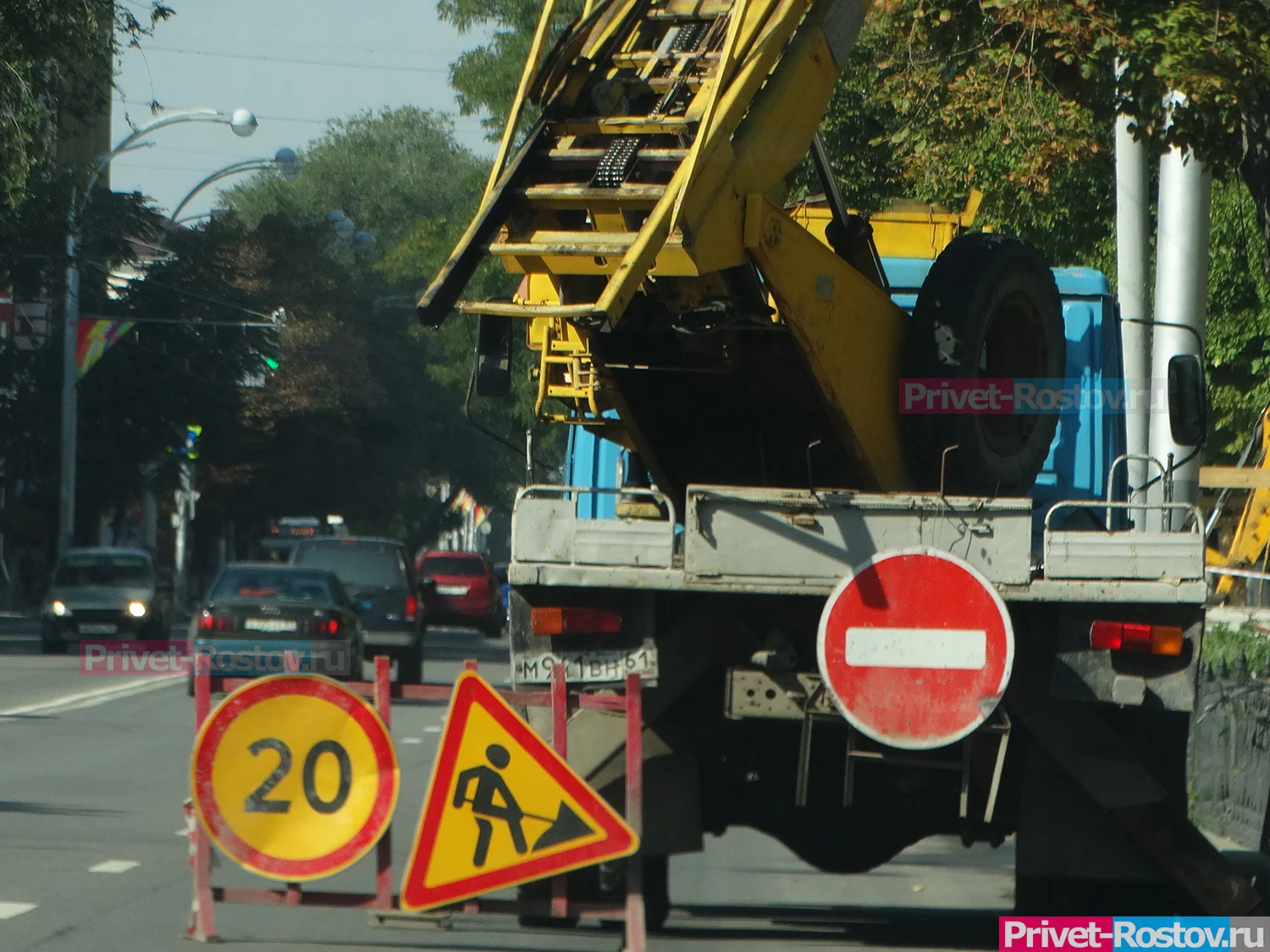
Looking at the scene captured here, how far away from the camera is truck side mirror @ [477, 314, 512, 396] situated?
956cm

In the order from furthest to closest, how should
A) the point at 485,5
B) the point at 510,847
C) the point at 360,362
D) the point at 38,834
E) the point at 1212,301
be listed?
the point at 360,362 < the point at 485,5 < the point at 1212,301 < the point at 38,834 < the point at 510,847

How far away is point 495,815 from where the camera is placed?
24.3 feet

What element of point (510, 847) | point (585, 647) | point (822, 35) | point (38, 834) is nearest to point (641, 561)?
point (585, 647)

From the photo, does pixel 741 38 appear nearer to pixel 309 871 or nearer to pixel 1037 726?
pixel 1037 726

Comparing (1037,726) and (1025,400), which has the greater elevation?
(1025,400)

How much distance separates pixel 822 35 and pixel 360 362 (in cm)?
5212

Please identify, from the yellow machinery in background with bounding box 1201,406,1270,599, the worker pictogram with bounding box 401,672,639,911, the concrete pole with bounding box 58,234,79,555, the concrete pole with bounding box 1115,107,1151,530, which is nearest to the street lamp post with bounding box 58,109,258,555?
the concrete pole with bounding box 58,234,79,555

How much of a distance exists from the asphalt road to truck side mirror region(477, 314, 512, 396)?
2.26 m

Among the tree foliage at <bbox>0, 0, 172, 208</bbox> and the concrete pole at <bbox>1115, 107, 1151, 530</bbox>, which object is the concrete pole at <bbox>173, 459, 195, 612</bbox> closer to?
the tree foliage at <bbox>0, 0, 172, 208</bbox>

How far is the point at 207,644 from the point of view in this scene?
22391 millimetres

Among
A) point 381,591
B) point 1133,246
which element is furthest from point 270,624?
point 1133,246

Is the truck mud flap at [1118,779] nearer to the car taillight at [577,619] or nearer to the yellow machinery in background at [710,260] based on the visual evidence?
the yellow machinery in background at [710,260]

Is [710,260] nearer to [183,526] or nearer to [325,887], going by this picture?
[325,887]

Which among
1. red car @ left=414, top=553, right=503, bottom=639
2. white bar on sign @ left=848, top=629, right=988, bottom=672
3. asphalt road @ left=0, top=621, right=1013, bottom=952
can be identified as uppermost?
red car @ left=414, top=553, right=503, bottom=639
